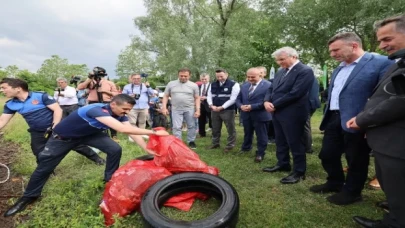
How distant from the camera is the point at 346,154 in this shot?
2814 mm

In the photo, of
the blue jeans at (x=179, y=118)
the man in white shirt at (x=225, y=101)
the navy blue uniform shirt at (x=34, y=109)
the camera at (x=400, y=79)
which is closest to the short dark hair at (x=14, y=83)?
the navy blue uniform shirt at (x=34, y=109)

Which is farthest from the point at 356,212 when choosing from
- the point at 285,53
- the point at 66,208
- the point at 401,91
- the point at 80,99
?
the point at 80,99

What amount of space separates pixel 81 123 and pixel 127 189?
3.37 feet

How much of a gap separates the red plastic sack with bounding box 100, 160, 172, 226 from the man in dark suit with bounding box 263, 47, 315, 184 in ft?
5.62

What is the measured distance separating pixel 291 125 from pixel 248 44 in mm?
19079

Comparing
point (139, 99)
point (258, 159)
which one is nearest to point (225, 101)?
point (258, 159)

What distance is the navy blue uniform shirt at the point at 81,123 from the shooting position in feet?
10.2

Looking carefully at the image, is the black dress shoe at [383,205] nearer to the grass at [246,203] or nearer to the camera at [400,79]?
the grass at [246,203]

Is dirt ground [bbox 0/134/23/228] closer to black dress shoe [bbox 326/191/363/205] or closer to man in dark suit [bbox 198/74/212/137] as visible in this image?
black dress shoe [bbox 326/191/363/205]

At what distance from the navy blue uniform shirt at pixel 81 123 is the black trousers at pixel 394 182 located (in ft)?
8.68

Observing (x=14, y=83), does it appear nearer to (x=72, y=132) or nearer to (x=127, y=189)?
(x=72, y=132)

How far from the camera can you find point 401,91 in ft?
5.49

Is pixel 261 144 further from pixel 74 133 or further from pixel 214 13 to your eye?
pixel 214 13

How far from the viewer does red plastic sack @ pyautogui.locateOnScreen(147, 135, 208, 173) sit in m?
3.07
